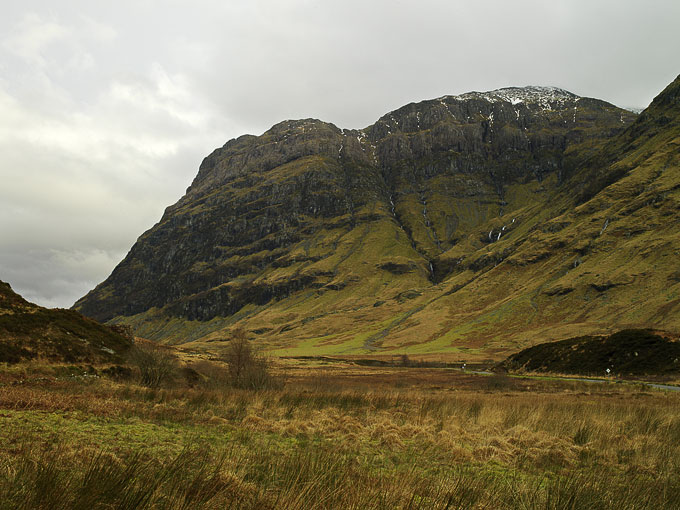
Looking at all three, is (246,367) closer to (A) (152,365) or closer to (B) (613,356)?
(A) (152,365)

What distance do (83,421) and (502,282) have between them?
194 meters

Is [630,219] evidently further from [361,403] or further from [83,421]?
[83,421]

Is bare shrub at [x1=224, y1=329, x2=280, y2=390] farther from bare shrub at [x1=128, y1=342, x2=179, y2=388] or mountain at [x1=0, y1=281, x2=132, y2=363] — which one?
mountain at [x1=0, y1=281, x2=132, y2=363]

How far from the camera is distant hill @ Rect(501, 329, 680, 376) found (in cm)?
4775

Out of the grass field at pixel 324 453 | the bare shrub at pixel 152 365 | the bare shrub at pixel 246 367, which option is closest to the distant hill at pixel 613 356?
the grass field at pixel 324 453

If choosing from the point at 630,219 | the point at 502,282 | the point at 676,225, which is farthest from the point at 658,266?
the point at 502,282

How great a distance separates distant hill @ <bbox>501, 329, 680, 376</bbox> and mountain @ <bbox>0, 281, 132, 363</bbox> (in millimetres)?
56933

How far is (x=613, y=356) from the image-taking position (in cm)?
5469

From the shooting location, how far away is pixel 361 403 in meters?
20.4

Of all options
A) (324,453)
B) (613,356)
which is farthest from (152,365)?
(613,356)

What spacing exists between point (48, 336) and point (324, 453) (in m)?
34.2

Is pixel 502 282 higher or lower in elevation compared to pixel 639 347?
higher

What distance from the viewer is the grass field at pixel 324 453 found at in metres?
4.27

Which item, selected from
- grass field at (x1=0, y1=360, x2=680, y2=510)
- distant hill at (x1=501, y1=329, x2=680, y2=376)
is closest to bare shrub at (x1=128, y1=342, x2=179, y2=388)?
grass field at (x1=0, y1=360, x2=680, y2=510)
